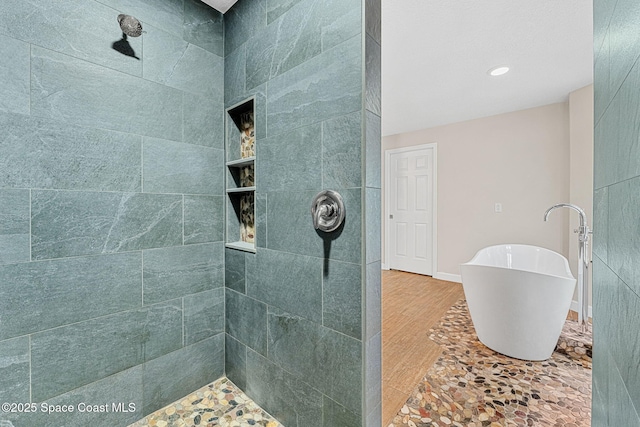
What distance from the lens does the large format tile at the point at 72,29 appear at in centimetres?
119

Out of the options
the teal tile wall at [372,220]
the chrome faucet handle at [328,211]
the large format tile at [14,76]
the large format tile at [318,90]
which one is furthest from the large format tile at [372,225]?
the large format tile at [14,76]

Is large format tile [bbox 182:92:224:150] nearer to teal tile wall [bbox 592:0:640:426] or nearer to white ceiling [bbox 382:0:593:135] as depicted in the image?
white ceiling [bbox 382:0:593:135]

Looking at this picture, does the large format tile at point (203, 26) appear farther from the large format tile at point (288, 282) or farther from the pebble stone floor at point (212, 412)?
the pebble stone floor at point (212, 412)

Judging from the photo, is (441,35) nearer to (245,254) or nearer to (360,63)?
(360,63)

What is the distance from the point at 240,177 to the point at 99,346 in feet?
3.95

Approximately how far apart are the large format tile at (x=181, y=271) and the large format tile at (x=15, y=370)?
48 centimetres

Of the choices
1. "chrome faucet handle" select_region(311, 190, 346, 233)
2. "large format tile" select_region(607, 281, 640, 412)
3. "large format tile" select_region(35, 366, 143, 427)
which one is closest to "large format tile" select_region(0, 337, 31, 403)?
"large format tile" select_region(35, 366, 143, 427)

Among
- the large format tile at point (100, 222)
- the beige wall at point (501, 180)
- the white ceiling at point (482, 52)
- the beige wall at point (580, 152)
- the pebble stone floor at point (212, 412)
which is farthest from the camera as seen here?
the beige wall at point (501, 180)

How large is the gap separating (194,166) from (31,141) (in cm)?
70

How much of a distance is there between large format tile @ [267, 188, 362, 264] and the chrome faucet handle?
0.02m

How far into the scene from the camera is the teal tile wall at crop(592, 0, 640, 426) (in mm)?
470

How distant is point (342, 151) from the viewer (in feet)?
3.97

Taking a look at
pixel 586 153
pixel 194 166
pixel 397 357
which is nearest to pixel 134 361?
pixel 194 166

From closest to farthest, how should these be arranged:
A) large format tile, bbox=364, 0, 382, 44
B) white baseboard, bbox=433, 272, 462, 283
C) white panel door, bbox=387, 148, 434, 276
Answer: large format tile, bbox=364, 0, 382, 44, white baseboard, bbox=433, 272, 462, 283, white panel door, bbox=387, 148, 434, 276
